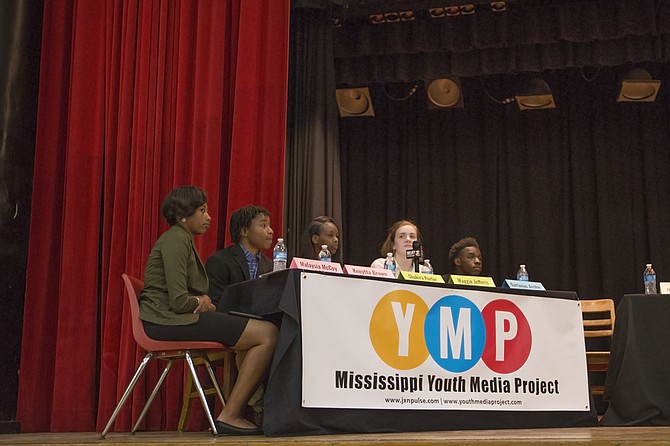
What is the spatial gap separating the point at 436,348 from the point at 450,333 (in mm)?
96

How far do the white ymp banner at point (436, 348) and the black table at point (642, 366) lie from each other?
23 centimetres

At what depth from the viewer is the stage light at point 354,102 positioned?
7035 millimetres

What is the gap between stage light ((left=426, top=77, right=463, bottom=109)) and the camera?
6926 millimetres

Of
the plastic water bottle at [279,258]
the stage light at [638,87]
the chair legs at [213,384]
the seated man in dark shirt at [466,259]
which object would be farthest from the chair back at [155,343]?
the stage light at [638,87]

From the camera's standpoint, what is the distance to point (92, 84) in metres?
5.07

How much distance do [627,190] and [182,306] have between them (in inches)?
189

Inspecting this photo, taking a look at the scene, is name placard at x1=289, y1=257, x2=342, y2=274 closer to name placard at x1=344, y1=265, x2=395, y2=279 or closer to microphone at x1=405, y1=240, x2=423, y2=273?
name placard at x1=344, y1=265, x2=395, y2=279

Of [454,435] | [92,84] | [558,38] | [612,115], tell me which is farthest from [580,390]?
[612,115]

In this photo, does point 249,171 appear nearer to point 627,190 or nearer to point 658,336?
point 658,336

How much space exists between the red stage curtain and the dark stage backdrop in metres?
2.59

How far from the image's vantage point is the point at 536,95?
669cm

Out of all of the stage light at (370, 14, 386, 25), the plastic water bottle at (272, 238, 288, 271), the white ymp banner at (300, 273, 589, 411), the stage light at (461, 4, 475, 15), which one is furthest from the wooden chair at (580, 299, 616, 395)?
the stage light at (370, 14, 386, 25)

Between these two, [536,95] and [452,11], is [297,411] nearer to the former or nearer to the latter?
[452,11]

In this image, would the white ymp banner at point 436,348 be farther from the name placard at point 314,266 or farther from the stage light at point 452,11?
the stage light at point 452,11
